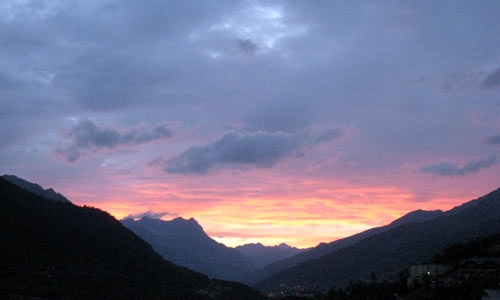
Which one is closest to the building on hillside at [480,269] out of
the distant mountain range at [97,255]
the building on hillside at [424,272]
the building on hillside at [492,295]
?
the building on hillside at [424,272]

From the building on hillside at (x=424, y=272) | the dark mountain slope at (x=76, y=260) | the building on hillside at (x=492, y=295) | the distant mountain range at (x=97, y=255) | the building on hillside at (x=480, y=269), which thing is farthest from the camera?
the distant mountain range at (x=97, y=255)

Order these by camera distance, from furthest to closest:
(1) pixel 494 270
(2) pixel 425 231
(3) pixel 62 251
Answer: (2) pixel 425 231, (3) pixel 62 251, (1) pixel 494 270

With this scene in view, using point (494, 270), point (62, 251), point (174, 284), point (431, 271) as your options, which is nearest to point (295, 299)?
point (174, 284)

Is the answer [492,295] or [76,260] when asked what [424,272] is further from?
[76,260]

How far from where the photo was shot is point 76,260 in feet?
367

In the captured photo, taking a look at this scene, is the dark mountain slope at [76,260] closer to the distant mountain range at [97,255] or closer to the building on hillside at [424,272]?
the distant mountain range at [97,255]

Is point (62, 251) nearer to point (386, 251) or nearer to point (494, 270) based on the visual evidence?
point (494, 270)

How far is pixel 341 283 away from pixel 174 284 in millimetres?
68785

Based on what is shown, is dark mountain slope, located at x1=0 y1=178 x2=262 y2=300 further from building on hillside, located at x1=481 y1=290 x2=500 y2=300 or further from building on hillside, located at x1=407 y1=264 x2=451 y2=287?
building on hillside, located at x1=481 y1=290 x2=500 y2=300

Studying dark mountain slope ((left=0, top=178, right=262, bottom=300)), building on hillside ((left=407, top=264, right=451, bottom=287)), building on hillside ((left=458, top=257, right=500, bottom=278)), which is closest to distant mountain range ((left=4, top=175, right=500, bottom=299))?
dark mountain slope ((left=0, top=178, right=262, bottom=300))

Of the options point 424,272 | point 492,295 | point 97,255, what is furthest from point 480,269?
point 97,255

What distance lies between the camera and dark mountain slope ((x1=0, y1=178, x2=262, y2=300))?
297 ft

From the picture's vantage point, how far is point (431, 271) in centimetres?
9275

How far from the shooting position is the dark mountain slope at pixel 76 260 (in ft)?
297
